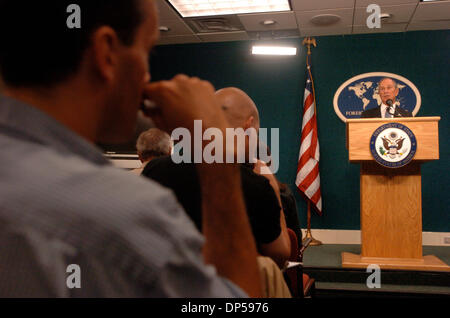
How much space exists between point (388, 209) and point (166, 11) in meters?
3.42

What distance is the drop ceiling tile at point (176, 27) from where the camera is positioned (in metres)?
5.26

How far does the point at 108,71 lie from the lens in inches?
19.8

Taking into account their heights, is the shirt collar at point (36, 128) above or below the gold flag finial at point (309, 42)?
below

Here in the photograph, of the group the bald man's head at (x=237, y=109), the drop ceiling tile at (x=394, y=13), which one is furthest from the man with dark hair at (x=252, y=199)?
the drop ceiling tile at (x=394, y=13)

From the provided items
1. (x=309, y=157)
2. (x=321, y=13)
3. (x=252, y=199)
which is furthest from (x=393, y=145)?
(x=252, y=199)

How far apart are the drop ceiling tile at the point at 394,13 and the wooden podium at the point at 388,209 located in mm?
1740

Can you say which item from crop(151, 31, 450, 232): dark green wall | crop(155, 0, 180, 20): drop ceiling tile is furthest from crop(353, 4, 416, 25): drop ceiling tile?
crop(155, 0, 180, 20): drop ceiling tile

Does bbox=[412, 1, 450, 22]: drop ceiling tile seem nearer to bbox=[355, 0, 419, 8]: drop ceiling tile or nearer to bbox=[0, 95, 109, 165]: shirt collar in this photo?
bbox=[355, 0, 419, 8]: drop ceiling tile

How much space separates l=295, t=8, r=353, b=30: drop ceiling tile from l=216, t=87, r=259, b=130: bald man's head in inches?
150

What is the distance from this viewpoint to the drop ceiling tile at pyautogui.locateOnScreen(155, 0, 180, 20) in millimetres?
4551

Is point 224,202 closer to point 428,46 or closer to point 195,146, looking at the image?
point 195,146

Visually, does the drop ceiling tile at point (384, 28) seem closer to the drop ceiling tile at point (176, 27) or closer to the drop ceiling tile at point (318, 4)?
the drop ceiling tile at point (318, 4)

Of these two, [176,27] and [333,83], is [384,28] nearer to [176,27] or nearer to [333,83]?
[333,83]
